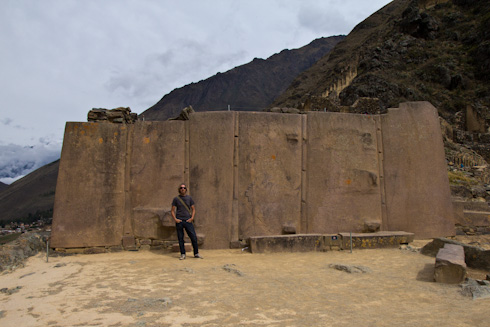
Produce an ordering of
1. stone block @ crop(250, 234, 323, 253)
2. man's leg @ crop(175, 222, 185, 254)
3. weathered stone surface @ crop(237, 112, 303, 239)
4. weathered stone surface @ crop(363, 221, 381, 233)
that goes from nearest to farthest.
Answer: man's leg @ crop(175, 222, 185, 254) → stone block @ crop(250, 234, 323, 253) → weathered stone surface @ crop(237, 112, 303, 239) → weathered stone surface @ crop(363, 221, 381, 233)

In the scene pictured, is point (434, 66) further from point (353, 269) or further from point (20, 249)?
point (20, 249)

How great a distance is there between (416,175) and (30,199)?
3671cm

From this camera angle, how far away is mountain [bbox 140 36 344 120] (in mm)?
73169

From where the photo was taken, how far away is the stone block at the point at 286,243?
21.5ft

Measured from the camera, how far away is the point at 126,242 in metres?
6.85

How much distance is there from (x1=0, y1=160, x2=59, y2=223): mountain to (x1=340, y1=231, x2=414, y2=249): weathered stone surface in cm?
2637

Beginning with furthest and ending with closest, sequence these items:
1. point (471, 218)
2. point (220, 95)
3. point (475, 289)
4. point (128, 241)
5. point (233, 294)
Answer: point (220, 95)
point (471, 218)
point (128, 241)
point (233, 294)
point (475, 289)

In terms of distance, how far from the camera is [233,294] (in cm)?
381

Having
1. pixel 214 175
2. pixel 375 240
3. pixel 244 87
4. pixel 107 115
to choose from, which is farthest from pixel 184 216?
pixel 244 87

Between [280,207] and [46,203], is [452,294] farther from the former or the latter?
[46,203]

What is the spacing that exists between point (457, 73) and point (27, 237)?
44.9 m

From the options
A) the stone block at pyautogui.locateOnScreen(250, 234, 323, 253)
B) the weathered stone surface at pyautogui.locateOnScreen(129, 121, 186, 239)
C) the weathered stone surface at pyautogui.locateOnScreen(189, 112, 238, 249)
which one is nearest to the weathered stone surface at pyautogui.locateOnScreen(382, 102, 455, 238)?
the stone block at pyautogui.locateOnScreen(250, 234, 323, 253)

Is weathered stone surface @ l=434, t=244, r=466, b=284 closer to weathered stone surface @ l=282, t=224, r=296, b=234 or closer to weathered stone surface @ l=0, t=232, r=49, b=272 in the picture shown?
weathered stone surface @ l=282, t=224, r=296, b=234

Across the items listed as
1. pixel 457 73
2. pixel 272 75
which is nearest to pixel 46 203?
pixel 457 73
